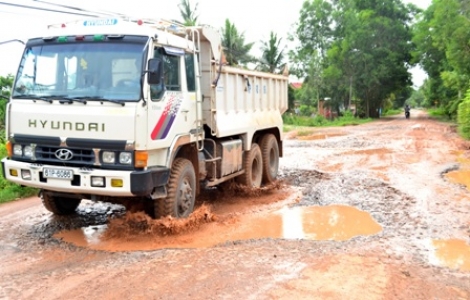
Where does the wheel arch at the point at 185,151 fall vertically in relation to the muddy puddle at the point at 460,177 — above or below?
above

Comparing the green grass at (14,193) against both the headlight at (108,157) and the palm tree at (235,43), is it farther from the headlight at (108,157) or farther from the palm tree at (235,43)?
the palm tree at (235,43)

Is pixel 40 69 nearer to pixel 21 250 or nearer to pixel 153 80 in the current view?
pixel 153 80

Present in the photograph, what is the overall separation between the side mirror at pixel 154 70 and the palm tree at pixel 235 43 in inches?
968

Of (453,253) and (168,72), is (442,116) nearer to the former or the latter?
(453,253)

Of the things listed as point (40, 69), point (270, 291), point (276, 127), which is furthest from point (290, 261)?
point (276, 127)

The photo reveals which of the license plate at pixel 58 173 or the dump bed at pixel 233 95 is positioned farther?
the dump bed at pixel 233 95

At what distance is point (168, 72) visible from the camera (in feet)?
20.9

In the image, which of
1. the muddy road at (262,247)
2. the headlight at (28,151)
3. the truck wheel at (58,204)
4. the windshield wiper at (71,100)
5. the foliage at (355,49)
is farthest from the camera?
the foliage at (355,49)

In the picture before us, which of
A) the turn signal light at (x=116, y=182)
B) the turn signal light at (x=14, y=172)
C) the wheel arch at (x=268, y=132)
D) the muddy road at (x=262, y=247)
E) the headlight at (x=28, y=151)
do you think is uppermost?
the headlight at (x=28, y=151)

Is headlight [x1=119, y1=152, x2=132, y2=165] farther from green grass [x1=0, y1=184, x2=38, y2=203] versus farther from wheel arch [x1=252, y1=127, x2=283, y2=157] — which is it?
wheel arch [x1=252, y1=127, x2=283, y2=157]

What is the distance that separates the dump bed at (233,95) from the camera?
753 cm

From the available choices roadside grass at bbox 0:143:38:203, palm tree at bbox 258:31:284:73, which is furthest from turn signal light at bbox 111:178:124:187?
palm tree at bbox 258:31:284:73

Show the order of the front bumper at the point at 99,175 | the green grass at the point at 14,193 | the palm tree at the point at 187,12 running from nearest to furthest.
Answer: the front bumper at the point at 99,175 → the green grass at the point at 14,193 → the palm tree at the point at 187,12

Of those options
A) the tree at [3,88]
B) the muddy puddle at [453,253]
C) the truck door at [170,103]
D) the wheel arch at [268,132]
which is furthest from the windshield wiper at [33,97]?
the tree at [3,88]
